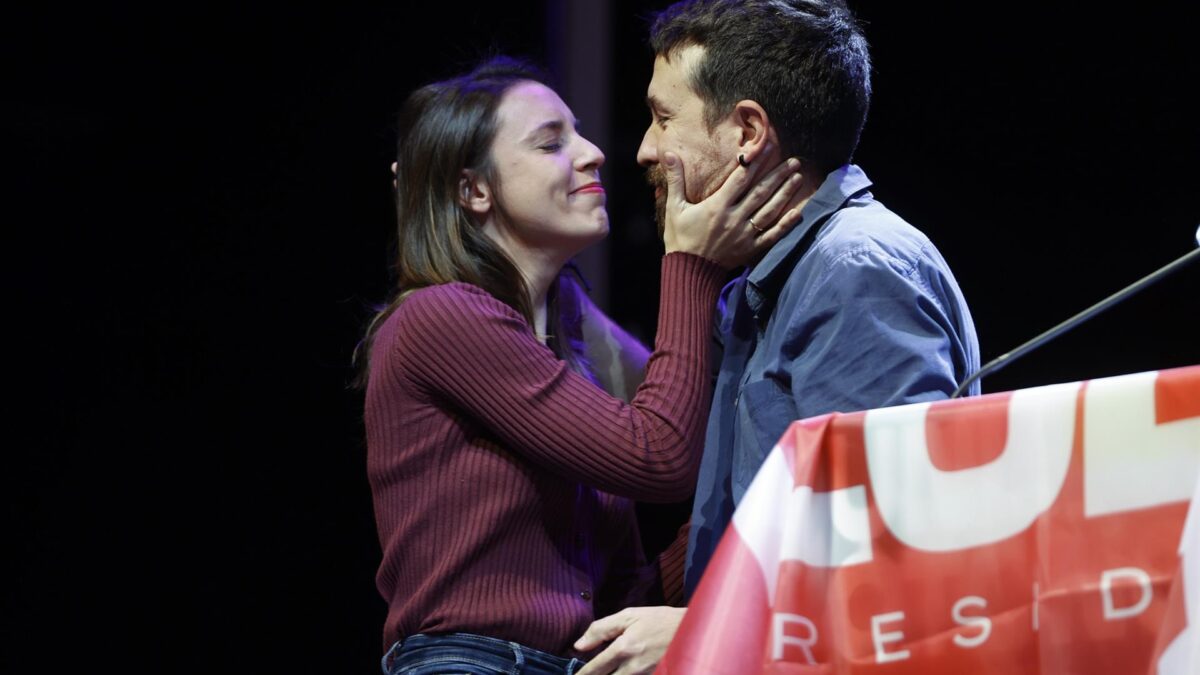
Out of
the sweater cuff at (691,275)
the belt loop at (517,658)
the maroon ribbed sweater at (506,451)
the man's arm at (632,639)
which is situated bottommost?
the belt loop at (517,658)

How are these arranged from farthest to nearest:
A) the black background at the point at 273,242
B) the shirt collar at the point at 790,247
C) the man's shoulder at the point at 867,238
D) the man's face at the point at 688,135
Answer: the black background at the point at 273,242 < the man's face at the point at 688,135 < the shirt collar at the point at 790,247 < the man's shoulder at the point at 867,238

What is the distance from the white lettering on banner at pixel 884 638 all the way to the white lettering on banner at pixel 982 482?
63 millimetres

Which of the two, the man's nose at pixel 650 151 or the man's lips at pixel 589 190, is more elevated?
the man's nose at pixel 650 151

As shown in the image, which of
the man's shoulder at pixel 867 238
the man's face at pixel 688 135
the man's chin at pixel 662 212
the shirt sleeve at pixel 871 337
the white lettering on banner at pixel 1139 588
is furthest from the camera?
the man's chin at pixel 662 212

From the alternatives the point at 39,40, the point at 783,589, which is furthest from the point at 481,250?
the point at 39,40

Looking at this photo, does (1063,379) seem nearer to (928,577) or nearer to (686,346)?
(686,346)

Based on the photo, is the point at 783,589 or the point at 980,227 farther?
the point at 980,227

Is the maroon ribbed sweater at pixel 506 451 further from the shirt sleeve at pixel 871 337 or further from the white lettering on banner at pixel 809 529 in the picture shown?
the white lettering on banner at pixel 809 529

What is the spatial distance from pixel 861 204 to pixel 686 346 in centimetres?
30

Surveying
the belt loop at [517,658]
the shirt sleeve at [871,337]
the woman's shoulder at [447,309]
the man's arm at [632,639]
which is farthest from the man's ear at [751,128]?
the belt loop at [517,658]

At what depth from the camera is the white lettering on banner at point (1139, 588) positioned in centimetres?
98

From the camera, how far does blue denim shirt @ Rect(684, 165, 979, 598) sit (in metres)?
1.40

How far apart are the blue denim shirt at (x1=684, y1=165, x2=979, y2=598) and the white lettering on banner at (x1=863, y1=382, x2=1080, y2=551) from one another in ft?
1.15

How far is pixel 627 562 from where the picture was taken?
2006mm
